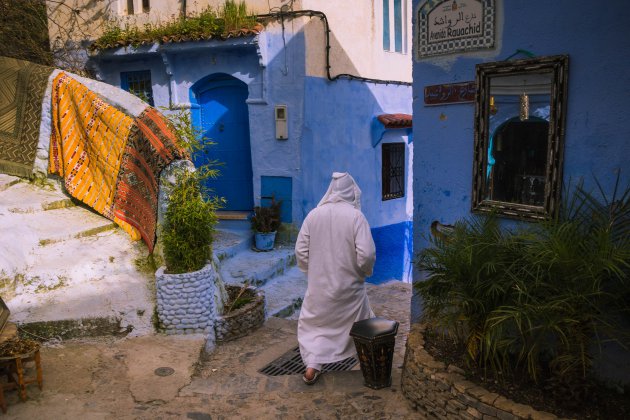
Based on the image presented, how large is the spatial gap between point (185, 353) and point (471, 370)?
263 centimetres

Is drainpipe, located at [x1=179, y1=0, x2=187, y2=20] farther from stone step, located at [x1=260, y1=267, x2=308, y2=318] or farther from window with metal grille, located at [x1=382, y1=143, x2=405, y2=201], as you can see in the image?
stone step, located at [x1=260, y1=267, x2=308, y2=318]

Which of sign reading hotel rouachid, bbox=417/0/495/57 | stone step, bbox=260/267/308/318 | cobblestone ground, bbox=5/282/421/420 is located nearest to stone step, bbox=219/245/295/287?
stone step, bbox=260/267/308/318

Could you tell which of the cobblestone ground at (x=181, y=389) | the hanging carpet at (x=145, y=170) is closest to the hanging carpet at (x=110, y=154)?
the hanging carpet at (x=145, y=170)

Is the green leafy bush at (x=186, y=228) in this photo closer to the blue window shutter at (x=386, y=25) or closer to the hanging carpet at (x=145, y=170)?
the hanging carpet at (x=145, y=170)

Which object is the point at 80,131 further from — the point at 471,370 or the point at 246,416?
the point at 471,370

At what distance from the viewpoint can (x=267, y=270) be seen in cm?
779

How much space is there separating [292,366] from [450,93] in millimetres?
2975

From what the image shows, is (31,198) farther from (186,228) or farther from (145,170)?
(186,228)

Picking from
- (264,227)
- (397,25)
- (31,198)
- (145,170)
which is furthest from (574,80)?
(397,25)

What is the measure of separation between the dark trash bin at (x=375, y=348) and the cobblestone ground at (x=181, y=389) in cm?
10

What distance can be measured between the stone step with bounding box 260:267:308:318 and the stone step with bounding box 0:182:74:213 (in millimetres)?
2971

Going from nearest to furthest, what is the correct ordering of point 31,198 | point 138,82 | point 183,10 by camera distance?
point 31,198 → point 183,10 → point 138,82

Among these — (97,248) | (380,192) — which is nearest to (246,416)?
(97,248)

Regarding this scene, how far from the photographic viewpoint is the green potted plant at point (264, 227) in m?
8.80
